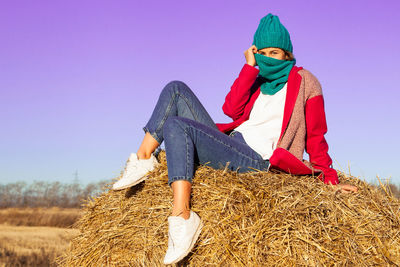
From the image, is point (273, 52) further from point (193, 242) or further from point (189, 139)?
point (193, 242)

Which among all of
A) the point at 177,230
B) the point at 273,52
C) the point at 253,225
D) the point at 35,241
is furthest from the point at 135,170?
the point at 35,241

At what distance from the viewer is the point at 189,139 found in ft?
10.3

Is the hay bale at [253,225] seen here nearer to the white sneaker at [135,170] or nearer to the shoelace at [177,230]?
the white sneaker at [135,170]

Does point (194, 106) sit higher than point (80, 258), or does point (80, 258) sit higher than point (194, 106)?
point (194, 106)

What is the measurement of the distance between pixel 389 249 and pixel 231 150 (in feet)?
5.14

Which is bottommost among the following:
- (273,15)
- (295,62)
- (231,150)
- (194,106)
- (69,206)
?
(69,206)

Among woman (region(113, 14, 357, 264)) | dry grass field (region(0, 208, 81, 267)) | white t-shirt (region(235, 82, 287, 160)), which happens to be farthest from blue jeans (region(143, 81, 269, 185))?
→ dry grass field (region(0, 208, 81, 267))

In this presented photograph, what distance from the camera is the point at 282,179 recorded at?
3438 millimetres

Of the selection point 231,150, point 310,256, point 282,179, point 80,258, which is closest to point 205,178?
point 231,150

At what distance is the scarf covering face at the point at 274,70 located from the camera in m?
4.04

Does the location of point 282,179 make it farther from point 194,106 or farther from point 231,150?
point 194,106

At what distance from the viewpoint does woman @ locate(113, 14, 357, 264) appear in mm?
3084

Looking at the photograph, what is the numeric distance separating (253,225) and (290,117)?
4.24ft

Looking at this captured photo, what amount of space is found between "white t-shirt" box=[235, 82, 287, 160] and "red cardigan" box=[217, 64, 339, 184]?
0.31 ft
